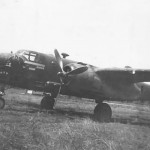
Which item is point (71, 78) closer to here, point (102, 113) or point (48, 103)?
point (102, 113)

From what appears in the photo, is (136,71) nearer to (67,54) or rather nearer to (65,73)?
(65,73)

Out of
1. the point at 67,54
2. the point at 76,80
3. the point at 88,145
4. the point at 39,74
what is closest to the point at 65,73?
the point at 76,80

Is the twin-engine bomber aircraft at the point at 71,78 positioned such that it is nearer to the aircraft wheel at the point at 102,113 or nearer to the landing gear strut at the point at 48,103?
the aircraft wheel at the point at 102,113

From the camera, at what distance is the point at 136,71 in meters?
12.3

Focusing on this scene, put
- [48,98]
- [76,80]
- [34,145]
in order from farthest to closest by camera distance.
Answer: [48,98] → [76,80] → [34,145]

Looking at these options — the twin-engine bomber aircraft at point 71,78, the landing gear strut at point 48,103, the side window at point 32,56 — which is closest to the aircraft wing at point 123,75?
the twin-engine bomber aircraft at point 71,78

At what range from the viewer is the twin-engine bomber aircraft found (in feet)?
40.4

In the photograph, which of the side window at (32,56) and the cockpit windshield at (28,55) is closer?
the cockpit windshield at (28,55)

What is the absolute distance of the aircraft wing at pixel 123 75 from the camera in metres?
12.4

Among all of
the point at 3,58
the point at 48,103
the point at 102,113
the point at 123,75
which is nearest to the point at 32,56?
the point at 3,58

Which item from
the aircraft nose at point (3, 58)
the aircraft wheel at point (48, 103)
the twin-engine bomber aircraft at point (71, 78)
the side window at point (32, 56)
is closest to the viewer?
the aircraft nose at point (3, 58)

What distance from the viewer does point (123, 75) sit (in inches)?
508

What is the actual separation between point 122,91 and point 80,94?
2372 mm

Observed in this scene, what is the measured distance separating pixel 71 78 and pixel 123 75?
269 centimetres
